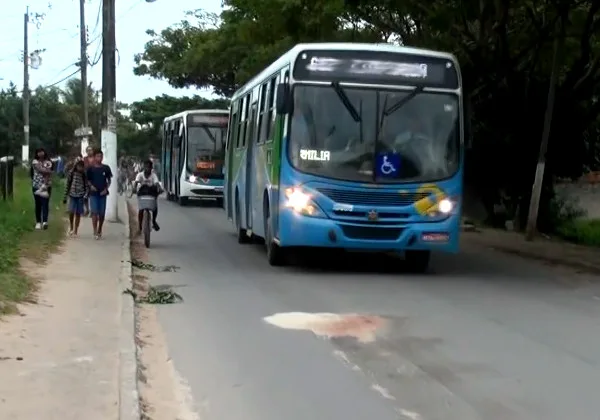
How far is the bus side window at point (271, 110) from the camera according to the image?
16611 millimetres

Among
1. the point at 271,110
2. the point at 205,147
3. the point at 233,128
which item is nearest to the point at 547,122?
the point at 233,128

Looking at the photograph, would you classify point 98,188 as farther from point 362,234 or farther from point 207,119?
point 207,119

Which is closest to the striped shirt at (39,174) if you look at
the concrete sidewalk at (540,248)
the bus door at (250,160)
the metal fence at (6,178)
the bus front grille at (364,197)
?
the bus door at (250,160)

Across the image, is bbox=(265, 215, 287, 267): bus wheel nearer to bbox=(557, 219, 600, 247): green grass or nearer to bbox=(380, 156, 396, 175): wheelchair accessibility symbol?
bbox=(380, 156, 396, 175): wheelchair accessibility symbol

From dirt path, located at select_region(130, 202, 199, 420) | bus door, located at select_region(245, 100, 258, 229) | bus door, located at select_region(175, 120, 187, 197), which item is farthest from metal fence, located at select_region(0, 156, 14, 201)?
dirt path, located at select_region(130, 202, 199, 420)

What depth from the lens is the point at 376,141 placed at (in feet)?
49.2

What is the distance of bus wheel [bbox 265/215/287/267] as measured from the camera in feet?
54.0

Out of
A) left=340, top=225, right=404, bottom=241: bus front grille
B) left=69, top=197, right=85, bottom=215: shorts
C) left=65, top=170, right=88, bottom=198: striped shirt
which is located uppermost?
left=65, top=170, right=88, bottom=198: striped shirt

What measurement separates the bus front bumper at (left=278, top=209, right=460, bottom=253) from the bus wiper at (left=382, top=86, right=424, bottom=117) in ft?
5.32

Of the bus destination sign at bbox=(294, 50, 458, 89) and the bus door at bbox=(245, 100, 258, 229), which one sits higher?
the bus destination sign at bbox=(294, 50, 458, 89)

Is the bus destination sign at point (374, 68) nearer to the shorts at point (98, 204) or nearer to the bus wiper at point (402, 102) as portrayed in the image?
the bus wiper at point (402, 102)

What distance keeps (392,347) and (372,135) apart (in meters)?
5.68

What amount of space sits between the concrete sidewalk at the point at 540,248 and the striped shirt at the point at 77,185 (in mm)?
8508

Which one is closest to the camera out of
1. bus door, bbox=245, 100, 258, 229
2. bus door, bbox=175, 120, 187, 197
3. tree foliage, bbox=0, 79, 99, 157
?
bus door, bbox=245, 100, 258, 229
